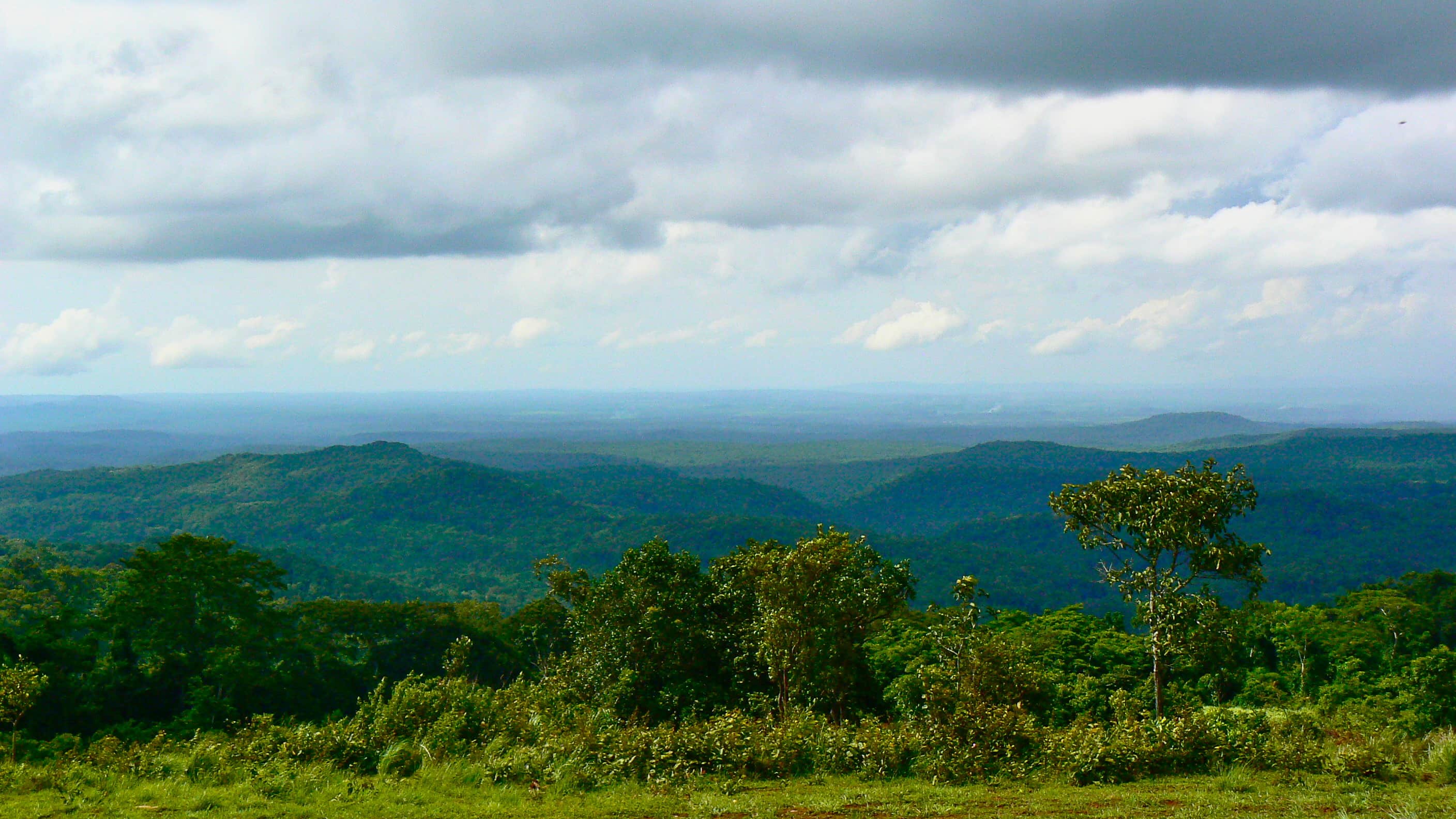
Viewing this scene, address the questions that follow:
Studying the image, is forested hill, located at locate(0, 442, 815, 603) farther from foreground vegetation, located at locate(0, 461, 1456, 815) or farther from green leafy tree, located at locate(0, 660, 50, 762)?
green leafy tree, located at locate(0, 660, 50, 762)

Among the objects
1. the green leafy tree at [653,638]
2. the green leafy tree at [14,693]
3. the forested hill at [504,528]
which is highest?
the green leafy tree at [14,693]

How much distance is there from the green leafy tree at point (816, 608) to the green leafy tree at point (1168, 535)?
17.2 ft

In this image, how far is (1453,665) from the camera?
26797 millimetres

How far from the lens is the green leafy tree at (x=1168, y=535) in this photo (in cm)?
1650

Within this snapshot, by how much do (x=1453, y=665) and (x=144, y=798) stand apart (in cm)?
3386

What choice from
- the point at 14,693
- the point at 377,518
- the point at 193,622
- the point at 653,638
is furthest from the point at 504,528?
the point at 14,693

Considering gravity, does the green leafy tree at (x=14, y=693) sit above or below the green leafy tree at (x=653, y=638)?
above

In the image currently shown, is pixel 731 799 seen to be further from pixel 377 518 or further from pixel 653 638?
pixel 377 518

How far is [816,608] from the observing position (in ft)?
63.8

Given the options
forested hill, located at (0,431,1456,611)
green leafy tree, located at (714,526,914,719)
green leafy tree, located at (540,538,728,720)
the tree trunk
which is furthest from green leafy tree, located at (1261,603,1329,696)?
forested hill, located at (0,431,1456,611)

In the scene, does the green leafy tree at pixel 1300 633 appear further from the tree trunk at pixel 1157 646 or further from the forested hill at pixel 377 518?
the forested hill at pixel 377 518

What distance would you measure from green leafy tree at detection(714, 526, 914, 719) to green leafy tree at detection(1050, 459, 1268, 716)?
526 centimetres

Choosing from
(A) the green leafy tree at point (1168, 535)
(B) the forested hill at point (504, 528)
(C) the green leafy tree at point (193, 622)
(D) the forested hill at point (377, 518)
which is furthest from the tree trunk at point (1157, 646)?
(D) the forested hill at point (377, 518)

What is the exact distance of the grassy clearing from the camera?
34.9 feet
